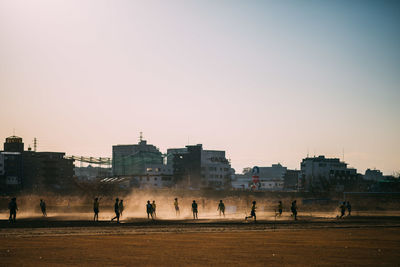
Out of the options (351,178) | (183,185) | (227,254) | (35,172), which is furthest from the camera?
(351,178)

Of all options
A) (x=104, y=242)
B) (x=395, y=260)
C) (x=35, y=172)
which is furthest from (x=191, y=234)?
(x=35, y=172)

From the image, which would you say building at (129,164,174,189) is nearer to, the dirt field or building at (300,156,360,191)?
building at (300,156,360,191)

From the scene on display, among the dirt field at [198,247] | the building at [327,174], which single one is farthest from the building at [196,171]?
the dirt field at [198,247]

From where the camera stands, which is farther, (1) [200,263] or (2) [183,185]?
(2) [183,185]

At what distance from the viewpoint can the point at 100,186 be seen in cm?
13350

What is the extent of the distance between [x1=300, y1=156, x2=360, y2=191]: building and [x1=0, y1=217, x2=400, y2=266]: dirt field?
459 ft

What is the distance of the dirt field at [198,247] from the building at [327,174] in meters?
140

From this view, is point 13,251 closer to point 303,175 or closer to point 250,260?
point 250,260

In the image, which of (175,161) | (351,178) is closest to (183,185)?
(175,161)

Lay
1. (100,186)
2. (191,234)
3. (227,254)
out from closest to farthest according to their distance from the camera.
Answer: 1. (227,254)
2. (191,234)
3. (100,186)

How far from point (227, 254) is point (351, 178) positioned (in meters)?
164

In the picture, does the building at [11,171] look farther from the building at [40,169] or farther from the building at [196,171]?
the building at [196,171]

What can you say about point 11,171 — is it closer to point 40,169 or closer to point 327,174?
point 40,169

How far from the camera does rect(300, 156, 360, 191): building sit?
17112 centimetres
